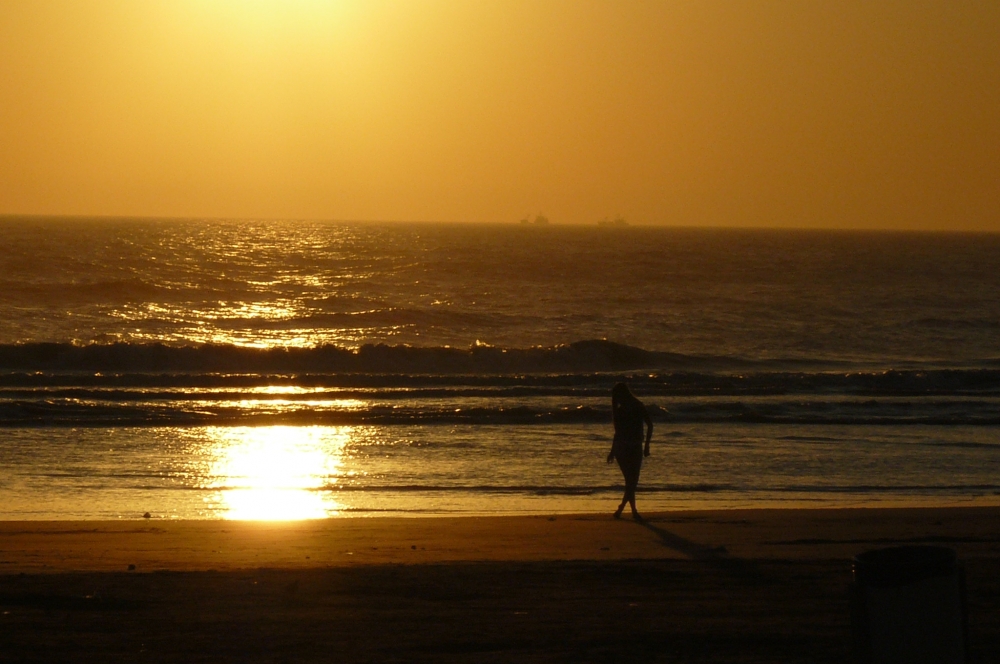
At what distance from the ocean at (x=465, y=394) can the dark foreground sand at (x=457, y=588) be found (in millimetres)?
1761

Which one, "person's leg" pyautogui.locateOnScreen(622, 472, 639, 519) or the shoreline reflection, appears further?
the shoreline reflection

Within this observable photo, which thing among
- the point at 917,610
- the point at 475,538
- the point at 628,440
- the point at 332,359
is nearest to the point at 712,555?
the point at 475,538

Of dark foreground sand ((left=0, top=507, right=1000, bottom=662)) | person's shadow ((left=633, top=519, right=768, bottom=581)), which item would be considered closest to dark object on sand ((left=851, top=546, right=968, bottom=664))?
dark foreground sand ((left=0, top=507, right=1000, bottom=662))

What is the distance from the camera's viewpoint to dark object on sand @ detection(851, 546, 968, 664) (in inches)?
138

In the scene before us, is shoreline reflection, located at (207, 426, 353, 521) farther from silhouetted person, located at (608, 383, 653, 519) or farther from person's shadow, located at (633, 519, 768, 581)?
person's shadow, located at (633, 519, 768, 581)

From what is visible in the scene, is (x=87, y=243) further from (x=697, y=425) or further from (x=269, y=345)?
(x=697, y=425)

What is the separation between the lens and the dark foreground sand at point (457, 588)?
581 centimetres

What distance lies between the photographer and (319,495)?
38.5 ft

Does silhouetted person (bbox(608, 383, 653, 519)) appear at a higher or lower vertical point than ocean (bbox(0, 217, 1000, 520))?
higher

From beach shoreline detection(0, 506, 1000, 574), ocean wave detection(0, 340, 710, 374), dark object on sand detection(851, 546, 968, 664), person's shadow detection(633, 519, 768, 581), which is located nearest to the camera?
dark object on sand detection(851, 546, 968, 664)

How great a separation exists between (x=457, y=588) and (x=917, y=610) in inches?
156

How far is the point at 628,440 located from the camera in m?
10.1

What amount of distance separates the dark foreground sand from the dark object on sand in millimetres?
2185

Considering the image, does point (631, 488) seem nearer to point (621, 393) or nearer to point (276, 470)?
point (621, 393)
